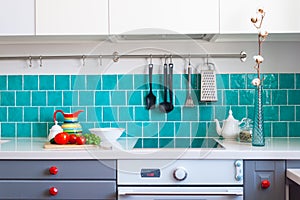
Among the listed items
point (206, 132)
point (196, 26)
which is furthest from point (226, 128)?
point (196, 26)

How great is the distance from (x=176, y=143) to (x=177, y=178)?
0.45 m

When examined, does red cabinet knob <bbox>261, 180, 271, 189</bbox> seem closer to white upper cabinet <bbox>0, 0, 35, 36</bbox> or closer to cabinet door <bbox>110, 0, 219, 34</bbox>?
cabinet door <bbox>110, 0, 219, 34</bbox>

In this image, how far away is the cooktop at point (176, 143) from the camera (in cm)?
230

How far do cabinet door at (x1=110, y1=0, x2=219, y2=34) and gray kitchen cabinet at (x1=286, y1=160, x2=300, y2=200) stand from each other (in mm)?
754

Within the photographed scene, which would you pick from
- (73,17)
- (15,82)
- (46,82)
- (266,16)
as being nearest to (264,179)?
(266,16)

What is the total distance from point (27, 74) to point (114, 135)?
0.72 meters

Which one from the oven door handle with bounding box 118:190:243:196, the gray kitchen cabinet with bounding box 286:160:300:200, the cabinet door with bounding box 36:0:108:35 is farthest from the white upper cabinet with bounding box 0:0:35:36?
the gray kitchen cabinet with bounding box 286:160:300:200

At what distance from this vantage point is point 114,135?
7.41 ft

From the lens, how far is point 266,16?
84.4 inches

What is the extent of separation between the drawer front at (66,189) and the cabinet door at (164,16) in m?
0.79

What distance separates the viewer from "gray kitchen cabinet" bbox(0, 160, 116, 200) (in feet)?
6.44

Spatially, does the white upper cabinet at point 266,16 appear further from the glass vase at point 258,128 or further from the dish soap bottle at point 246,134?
the dish soap bottle at point 246,134

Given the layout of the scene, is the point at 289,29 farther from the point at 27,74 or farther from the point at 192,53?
the point at 27,74

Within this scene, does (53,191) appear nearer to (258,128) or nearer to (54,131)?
(54,131)
